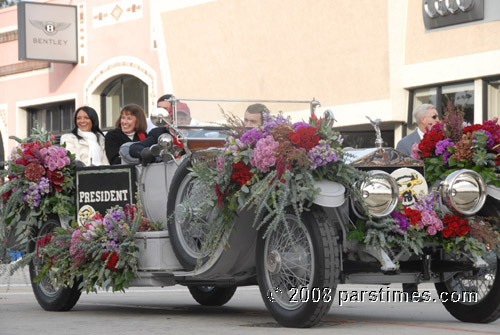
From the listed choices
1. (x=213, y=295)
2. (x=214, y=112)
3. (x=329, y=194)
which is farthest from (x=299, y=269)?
(x=213, y=295)

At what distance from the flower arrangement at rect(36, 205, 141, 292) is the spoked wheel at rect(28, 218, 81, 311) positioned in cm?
26

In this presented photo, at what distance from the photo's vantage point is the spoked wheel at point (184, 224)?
23.4 ft

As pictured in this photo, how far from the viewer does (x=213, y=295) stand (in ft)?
28.8

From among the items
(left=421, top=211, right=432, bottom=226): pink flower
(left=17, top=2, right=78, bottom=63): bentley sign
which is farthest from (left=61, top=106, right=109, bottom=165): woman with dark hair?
(left=17, top=2, right=78, bottom=63): bentley sign

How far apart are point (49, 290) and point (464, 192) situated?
3.64 metres

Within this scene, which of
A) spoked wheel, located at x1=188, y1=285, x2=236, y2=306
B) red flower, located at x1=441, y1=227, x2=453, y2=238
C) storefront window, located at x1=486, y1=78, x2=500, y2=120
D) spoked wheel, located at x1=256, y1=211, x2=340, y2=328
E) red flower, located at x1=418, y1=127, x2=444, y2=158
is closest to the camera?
spoked wheel, located at x1=256, y1=211, x2=340, y2=328

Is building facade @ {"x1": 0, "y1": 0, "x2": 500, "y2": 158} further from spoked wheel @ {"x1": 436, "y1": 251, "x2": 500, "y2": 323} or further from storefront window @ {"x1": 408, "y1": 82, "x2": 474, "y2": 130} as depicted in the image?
spoked wheel @ {"x1": 436, "y1": 251, "x2": 500, "y2": 323}

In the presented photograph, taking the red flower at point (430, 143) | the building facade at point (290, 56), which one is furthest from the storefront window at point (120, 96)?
the red flower at point (430, 143)

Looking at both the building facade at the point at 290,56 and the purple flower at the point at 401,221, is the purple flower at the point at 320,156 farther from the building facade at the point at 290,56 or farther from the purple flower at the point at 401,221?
the building facade at the point at 290,56

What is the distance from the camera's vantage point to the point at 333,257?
621 centimetres

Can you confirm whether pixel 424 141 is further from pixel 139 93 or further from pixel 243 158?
pixel 139 93

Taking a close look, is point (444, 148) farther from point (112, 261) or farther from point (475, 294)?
point (112, 261)

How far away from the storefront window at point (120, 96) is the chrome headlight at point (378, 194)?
19040 mm

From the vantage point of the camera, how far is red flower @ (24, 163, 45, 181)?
328 inches
